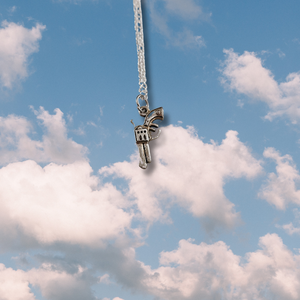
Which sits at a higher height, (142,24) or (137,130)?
(142,24)

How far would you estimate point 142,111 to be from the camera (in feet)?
24.6

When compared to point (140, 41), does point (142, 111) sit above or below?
below

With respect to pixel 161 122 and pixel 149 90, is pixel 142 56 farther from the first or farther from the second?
pixel 161 122

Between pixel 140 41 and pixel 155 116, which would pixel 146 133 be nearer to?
pixel 155 116

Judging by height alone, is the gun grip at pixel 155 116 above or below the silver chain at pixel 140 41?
below

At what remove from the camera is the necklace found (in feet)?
23.8

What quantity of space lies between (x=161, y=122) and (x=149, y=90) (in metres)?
0.76

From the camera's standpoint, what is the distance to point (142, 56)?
768cm

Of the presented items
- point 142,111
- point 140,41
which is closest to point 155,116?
point 142,111

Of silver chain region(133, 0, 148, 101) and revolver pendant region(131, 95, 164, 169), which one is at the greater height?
silver chain region(133, 0, 148, 101)

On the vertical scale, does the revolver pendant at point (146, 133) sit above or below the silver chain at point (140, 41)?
below

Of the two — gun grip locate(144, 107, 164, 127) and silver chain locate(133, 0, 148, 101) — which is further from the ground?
silver chain locate(133, 0, 148, 101)

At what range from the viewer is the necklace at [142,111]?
7.27 meters

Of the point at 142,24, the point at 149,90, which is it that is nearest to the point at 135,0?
the point at 142,24
